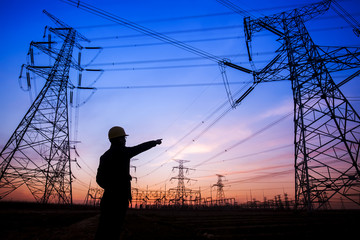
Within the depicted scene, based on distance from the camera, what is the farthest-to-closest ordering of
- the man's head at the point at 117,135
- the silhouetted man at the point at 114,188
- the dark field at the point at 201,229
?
the dark field at the point at 201,229 → the man's head at the point at 117,135 → the silhouetted man at the point at 114,188

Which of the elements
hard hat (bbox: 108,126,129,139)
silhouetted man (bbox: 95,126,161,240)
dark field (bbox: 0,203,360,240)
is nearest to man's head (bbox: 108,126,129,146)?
→ hard hat (bbox: 108,126,129,139)

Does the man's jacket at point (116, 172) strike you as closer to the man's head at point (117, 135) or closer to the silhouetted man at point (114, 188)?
the silhouetted man at point (114, 188)

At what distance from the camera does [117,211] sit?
221 cm

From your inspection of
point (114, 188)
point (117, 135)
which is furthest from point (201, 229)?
point (117, 135)

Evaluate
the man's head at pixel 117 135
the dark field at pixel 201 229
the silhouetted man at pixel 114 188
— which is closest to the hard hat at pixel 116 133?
the man's head at pixel 117 135

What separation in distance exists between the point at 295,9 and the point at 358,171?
36.6ft

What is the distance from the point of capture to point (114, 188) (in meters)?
2.27

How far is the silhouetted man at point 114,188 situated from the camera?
84.2 inches

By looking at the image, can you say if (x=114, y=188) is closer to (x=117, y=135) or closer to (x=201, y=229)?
(x=117, y=135)

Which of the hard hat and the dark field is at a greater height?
the hard hat

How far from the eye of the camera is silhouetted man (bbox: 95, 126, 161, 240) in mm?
2139

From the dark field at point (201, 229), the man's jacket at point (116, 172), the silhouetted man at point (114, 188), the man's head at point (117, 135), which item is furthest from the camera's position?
the dark field at point (201, 229)

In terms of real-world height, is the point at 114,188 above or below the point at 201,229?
above

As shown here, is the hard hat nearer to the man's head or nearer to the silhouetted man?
the man's head
